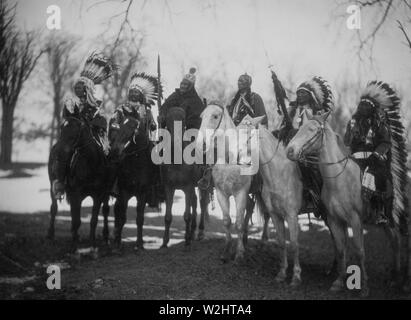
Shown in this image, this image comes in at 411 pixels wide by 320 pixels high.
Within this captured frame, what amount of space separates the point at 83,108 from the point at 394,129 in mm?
5520

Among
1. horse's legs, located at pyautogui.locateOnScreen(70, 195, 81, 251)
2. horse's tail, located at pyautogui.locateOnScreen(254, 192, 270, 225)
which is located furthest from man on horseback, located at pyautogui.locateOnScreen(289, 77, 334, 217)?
horse's legs, located at pyautogui.locateOnScreen(70, 195, 81, 251)

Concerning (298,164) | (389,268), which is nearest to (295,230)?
(298,164)

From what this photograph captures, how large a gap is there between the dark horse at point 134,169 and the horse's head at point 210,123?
1.71 metres

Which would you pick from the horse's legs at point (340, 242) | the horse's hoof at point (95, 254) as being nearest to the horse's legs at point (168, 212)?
the horse's hoof at point (95, 254)

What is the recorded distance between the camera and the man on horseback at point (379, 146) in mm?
7109

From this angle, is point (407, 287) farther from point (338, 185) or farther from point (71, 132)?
point (71, 132)

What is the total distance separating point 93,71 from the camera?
9148mm

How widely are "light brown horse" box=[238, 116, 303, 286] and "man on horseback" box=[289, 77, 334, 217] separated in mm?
180

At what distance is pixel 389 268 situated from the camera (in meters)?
7.85

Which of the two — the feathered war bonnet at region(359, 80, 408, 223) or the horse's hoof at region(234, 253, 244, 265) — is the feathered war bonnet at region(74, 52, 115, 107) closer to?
the horse's hoof at region(234, 253, 244, 265)

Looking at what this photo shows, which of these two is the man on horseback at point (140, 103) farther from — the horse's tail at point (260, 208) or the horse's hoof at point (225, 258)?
the horse's hoof at point (225, 258)

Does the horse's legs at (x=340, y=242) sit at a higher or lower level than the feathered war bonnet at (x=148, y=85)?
lower

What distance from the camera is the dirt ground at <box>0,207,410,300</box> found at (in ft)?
22.0
